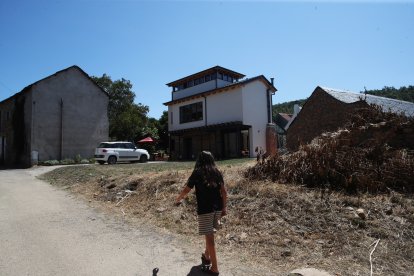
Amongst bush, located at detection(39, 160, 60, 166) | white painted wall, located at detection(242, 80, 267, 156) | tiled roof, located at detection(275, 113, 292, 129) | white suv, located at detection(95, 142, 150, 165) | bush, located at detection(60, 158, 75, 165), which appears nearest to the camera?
white suv, located at detection(95, 142, 150, 165)

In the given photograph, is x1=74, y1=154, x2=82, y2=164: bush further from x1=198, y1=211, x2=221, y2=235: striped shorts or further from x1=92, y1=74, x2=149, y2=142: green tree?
x1=198, y1=211, x2=221, y2=235: striped shorts

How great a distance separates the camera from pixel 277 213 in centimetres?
648

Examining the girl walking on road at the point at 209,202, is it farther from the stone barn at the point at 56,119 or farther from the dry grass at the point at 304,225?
the stone barn at the point at 56,119

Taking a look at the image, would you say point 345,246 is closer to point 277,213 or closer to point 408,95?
point 277,213

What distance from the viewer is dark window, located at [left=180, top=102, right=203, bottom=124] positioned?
1214 inches

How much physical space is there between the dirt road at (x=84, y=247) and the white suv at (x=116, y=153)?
14.4m

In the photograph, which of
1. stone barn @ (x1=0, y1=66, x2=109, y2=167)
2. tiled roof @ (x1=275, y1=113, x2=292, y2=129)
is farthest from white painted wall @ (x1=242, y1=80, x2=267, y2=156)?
tiled roof @ (x1=275, y1=113, x2=292, y2=129)

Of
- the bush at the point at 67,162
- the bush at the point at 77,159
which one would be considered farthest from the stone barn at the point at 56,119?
A: the bush at the point at 67,162

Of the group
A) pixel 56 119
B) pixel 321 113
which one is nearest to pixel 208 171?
pixel 321 113

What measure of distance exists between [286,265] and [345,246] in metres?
1.04

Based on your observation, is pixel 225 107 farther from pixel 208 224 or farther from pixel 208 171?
pixel 208 224

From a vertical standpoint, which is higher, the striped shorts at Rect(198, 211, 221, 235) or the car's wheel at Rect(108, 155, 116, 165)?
the car's wheel at Rect(108, 155, 116, 165)

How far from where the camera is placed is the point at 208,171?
15.3 feet

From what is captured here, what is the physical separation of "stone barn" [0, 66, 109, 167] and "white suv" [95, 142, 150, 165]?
20.9 feet
